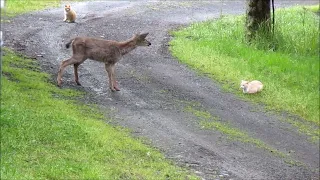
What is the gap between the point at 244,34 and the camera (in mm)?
15281

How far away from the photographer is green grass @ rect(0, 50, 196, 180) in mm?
6012

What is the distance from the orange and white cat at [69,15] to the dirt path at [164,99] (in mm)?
208

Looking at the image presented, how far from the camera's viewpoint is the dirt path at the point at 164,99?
8.02 metres

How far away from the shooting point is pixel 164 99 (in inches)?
420

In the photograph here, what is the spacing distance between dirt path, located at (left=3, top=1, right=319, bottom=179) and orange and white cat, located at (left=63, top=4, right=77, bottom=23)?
0.21 m

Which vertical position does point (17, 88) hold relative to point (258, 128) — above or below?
above

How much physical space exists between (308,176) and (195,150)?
151 cm

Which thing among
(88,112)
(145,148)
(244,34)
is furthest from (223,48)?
(145,148)

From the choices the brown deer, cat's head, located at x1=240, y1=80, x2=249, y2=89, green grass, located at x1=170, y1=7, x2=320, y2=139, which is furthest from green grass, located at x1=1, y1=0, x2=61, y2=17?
cat's head, located at x1=240, y1=80, x2=249, y2=89

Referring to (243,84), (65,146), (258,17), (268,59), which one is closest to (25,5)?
(258,17)

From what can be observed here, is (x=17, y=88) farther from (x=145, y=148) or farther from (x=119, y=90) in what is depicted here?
(x=145, y=148)

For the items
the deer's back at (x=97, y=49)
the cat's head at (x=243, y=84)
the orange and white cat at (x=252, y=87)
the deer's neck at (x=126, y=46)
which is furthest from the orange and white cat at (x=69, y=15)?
the orange and white cat at (x=252, y=87)

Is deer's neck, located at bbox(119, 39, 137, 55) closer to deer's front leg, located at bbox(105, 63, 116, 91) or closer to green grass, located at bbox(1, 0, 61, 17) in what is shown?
deer's front leg, located at bbox(105, 63, 116, 91)

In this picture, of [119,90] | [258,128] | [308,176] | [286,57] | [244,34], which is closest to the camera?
[308,176]
